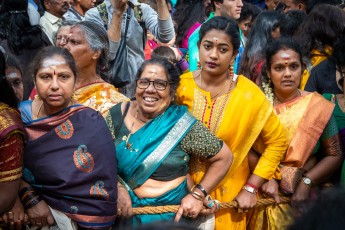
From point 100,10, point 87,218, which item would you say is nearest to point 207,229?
point 87,218

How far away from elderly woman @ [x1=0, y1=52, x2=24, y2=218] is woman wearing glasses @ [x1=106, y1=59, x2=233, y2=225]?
643 millimetres

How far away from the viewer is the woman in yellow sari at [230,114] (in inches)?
149

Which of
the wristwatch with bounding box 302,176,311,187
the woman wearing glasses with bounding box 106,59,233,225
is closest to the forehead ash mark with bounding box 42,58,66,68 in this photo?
the woman wearing glasses with bounding box 106,59,233,225

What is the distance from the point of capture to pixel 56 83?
3375 millimetres

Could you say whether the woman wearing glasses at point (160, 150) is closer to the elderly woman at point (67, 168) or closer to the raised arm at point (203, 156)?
the raised arm at point (203, 156)

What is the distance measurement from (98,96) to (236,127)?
104 centimetres

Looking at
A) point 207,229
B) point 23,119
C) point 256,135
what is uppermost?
point 256,135

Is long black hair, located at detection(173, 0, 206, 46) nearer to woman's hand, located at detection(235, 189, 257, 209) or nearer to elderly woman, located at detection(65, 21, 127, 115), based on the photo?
elderly woman, located at detection(65, 21, 127, 115)

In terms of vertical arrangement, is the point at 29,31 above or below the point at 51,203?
above

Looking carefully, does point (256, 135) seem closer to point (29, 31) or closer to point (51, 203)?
point (51, 203)

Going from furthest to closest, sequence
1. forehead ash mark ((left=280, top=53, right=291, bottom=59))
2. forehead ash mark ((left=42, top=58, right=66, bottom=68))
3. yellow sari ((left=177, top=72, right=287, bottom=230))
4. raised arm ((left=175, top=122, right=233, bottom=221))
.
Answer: forehead ash mark ((left=280, top=53, right=291, bottom=59))
yellow sari ((left=177, top=72, right=287, bottom=230))
raised arm ((left=175, top=122, right=233, bottom=221))
forehead ash mark ((left=42, top=58, right=66, bottom=68))

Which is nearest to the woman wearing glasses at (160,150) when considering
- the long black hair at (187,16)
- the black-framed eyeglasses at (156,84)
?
the black-framed eyeglasses at (156,84)

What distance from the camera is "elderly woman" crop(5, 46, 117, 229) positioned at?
323 centimetres

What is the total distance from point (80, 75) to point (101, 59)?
200 millimetres
